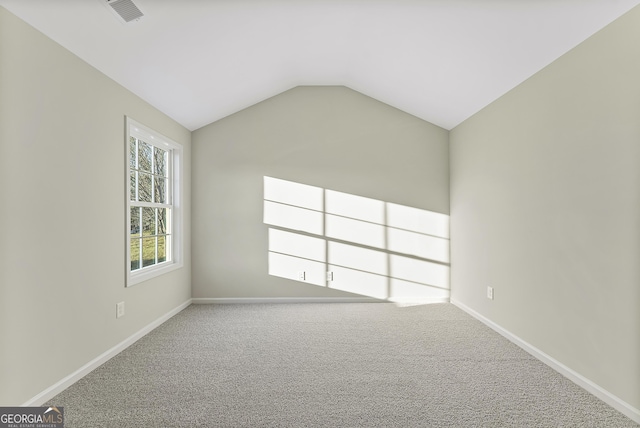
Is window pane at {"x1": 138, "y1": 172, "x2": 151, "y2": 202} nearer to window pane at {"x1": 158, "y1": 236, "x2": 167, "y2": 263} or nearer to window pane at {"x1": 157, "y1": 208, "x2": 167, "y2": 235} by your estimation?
window pane at {"x1": 157, "y1": 208, "x2": 167, "y2": 235}

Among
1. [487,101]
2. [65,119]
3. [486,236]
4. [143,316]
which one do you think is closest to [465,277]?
[486,236]

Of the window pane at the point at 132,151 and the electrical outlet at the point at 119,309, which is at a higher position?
the window pane at the point at 132,151

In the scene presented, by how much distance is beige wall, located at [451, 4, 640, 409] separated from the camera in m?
2.04

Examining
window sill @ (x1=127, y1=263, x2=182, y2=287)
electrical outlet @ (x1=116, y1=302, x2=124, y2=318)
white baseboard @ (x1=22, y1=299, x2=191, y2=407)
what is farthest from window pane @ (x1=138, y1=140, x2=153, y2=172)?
white baseboard @ (x1=22, y1=299, x2=191, y2=407)

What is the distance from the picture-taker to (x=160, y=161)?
4.04 metres

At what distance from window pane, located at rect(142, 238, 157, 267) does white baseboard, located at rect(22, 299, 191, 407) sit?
2.05 feet

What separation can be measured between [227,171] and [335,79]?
1.92 metres

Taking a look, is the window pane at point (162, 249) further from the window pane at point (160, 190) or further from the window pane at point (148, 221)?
the window pane at point (160, 190)

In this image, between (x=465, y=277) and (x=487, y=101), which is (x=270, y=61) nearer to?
(x=487, y=101)

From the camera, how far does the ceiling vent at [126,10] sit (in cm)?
217

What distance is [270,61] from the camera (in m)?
3.74

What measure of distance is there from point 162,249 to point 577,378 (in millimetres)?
4098

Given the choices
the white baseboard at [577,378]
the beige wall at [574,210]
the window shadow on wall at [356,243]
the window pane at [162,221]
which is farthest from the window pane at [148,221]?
the white baseboard at [577,378]

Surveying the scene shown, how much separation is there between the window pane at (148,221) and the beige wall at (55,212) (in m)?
0.61
